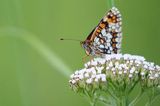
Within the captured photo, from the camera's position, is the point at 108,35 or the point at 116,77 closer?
the point at 116,77

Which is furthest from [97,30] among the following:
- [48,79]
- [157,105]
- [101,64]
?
[48,79]

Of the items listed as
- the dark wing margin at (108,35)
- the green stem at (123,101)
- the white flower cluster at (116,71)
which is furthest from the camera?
the dark wing margin at (108,35)

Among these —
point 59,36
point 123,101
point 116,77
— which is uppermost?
point 59,36

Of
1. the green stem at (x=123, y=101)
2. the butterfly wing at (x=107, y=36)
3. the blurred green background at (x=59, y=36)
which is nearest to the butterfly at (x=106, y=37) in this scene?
the butterfly wing at (x=107, y=36)

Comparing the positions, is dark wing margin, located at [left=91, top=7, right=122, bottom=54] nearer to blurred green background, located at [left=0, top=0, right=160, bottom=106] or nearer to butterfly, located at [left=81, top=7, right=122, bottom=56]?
butterfly, located at [left=81, top=7, right=122, bottom=56]

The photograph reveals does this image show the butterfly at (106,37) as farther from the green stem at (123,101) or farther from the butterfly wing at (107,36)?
the green stem at (123,101)

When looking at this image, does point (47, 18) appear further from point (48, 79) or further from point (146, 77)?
point (146, 77)

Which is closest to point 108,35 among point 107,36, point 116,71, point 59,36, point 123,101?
point 107,36

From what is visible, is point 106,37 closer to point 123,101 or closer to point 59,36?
point 123,101
